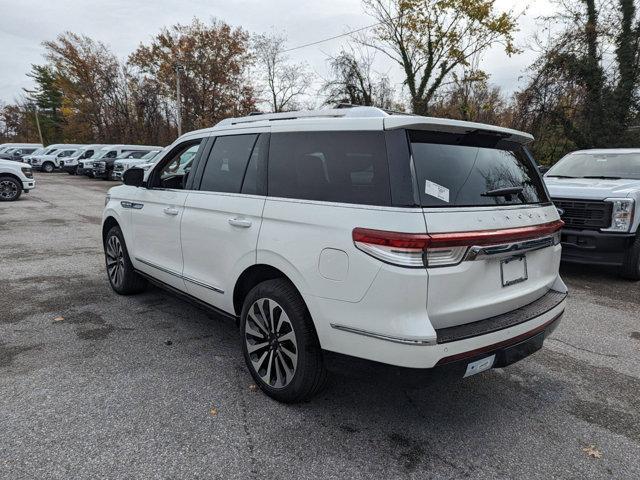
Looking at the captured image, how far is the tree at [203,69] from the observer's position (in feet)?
122

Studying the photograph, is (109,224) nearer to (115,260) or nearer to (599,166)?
(115,260)

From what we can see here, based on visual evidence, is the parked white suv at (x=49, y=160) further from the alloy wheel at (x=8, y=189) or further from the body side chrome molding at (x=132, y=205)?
the body side chrome molding at (x=132, y=205)

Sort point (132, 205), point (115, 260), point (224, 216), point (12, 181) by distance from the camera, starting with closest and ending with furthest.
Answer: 1. point (224, 216)
2. point (132, 205)
3. point (115, 260)
4. point (12, 181)

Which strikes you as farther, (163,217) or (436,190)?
(163,217)

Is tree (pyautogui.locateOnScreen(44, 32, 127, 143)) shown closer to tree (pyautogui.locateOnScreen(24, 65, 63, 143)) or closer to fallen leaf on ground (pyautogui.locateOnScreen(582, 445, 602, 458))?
tree (pyautogui.locateOnScreen(24, 65, 63, 143))

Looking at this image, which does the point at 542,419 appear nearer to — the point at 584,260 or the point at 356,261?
the point at 356,261

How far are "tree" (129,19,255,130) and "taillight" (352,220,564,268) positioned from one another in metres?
37.1

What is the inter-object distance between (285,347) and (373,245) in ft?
3.32

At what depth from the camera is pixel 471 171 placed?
2656 mm

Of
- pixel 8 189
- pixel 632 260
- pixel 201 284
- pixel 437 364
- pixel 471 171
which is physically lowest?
pixel 632 260

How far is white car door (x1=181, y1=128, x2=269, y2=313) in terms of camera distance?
10.2 ft

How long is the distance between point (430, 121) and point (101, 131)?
4716 centimetres

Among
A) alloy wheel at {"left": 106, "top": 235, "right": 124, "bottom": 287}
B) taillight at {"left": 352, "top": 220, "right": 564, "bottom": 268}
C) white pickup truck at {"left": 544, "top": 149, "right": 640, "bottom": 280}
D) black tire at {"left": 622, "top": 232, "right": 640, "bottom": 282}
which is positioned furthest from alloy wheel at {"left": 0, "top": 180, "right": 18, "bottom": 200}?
black tire at {"left": 622, "top": 232, "right": 640, "bottom": 282}

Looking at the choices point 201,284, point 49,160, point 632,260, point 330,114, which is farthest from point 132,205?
point 49,160
